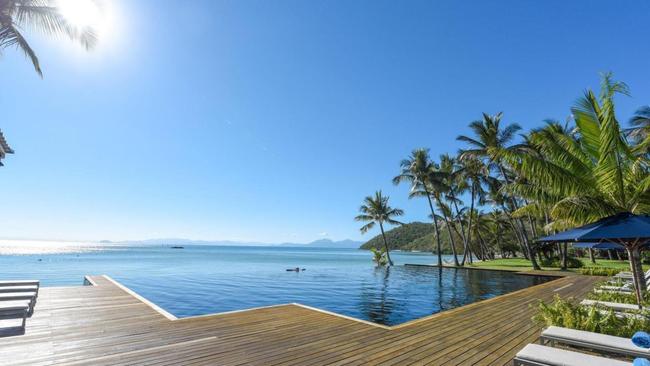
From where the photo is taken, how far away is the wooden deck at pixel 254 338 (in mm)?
4258

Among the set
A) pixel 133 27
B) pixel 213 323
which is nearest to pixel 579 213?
pixel 213 323

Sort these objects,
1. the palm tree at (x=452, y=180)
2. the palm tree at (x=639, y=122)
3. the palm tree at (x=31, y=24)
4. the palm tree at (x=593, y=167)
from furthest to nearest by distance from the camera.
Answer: the palm tree at (x=452, y=180)
the palm tree at (x=639, y=122)
the palm tree at (x=31, y=24)
the palm tree at (x=593, y=167)

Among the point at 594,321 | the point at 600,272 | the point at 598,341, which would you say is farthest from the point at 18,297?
the point at 600,272

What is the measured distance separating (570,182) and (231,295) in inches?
522

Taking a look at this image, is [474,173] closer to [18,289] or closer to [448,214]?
[448,214]

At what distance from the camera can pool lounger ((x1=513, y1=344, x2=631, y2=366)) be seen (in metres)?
3.27

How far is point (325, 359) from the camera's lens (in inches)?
169

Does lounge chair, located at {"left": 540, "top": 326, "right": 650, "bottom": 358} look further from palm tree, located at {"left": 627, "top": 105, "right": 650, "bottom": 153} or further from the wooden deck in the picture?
Answer: palm tree, located at {"left": 627, "top": 105, "right": 650, "bottom": 153}

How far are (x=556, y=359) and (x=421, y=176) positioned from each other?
2563 centimetres

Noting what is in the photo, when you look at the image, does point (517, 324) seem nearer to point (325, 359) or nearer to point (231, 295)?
point (325, 359)

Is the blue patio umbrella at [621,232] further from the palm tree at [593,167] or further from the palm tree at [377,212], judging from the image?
the palm tree at [377,212]

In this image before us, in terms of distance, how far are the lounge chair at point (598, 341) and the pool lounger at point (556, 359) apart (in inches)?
27.1

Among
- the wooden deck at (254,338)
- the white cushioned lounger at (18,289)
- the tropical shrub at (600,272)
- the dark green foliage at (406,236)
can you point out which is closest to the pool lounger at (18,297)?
the wooden deck at (254,338)

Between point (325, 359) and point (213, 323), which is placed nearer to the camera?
point (325, 359)
